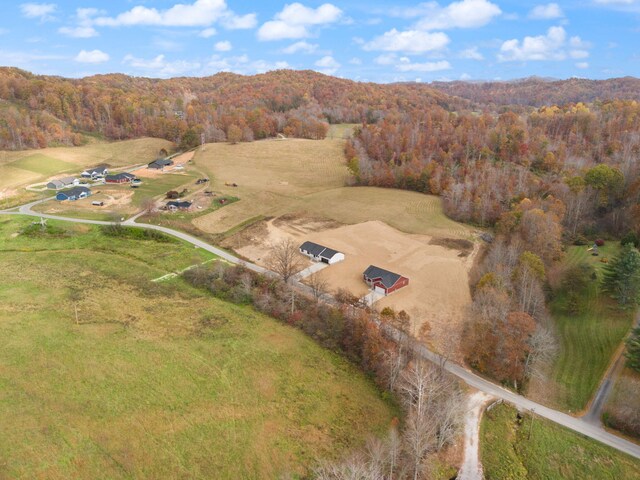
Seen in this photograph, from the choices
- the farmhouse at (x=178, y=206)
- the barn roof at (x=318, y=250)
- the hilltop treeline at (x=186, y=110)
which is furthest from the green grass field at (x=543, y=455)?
the hilltop treeline at (x=186, y=110)

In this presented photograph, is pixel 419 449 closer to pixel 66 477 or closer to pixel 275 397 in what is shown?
pixel 275 397

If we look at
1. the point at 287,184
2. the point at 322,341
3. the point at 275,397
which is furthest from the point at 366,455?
the point at 287,184

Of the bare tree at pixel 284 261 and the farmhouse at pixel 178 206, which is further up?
the farmhouse at pixel 178 206

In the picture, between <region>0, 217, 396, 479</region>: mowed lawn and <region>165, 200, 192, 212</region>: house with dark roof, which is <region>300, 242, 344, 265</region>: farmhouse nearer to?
<region>0, 217, 396, 479</region>: mowed lawn

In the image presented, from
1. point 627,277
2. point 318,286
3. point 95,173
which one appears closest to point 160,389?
point 318,286

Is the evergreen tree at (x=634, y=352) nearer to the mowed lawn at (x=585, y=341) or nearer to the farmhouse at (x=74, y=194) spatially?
the mowed lawn at (x=585, y=341)

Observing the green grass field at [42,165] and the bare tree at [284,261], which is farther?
the green grass field at [42,165]
